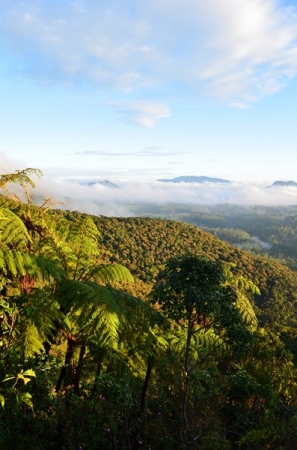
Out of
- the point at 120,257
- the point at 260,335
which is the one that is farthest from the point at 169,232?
the point at 260,335

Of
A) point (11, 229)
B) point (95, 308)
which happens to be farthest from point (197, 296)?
point (11, 229)

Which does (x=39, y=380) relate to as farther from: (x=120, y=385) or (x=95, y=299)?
(x=95, y=299)

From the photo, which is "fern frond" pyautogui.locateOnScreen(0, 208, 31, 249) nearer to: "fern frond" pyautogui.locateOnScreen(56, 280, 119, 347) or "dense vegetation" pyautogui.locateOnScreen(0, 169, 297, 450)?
"dense vegetation" pyautogui.locateOnScreen(0, 169, 297, 450)

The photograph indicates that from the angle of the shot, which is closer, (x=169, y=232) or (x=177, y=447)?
(x=177, y=447)

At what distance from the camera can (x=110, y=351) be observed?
5047 millimetres

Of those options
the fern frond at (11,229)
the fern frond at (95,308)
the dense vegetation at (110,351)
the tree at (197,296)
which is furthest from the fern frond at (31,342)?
the tree at (197,296)

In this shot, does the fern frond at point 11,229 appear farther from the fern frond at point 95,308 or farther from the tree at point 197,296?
the tree at point 197,296

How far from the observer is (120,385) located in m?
4.76

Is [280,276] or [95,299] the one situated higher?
[95,299]

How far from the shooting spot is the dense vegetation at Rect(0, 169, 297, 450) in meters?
4.40

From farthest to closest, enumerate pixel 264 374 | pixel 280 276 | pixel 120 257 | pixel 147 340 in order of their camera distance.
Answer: pixel 280 276 < pixel 120 257 < pixel 264 374 < pixel 147 340

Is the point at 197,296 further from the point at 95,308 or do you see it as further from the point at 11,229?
the point at 11,229

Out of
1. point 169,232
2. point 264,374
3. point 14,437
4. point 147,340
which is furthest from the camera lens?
point 169,232

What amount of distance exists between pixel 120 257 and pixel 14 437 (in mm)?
64742
